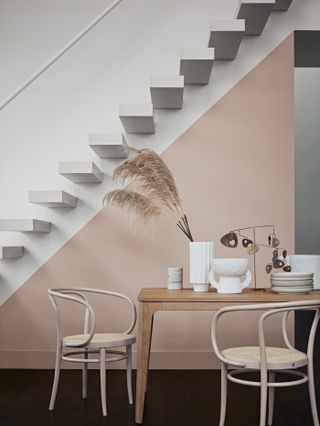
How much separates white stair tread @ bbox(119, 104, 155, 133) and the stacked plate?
177cm

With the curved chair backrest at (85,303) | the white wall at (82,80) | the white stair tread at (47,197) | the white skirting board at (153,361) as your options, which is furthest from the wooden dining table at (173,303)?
the white wall at (82,80)

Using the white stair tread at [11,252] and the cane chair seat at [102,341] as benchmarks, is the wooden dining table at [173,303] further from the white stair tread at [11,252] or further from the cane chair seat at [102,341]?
the white stair tread at [11,252]

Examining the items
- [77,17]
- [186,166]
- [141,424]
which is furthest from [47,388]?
[77,17]

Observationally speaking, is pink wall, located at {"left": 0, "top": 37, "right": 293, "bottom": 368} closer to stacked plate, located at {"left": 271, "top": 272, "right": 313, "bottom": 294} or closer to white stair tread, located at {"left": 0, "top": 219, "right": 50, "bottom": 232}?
white stair tread, located at {"left": 0, "top": 219, "right": 50, "bottom": 232}

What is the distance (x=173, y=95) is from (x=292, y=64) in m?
1.17

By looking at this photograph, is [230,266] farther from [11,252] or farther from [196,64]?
[11,252]

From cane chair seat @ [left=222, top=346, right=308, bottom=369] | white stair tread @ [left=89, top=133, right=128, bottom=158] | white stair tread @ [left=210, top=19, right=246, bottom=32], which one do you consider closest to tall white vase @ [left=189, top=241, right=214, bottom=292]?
cane chair seat @ [left=222, top=346, right=308, bottom=369]

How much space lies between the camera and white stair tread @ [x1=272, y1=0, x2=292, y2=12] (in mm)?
5332

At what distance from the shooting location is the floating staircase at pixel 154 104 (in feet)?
15.5

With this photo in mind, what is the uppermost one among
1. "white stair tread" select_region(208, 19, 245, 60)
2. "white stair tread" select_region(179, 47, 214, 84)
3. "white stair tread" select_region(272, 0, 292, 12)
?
"white stair tread" select_region(272, 0, 292, 12)

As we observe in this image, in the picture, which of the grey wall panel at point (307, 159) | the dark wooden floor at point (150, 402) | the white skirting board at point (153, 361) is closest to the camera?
the dark wooden floor at point (150, 402)

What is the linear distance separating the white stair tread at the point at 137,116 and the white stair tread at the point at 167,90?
0.16m

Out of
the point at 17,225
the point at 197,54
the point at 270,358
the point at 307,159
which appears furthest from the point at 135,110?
the point at 307,159

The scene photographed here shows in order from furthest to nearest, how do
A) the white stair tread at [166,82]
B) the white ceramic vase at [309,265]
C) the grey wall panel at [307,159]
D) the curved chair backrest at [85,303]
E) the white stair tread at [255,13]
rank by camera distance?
the grey wall panel at [307,159] < the white stair tread at [255,13] < the white stair tread at [166,82] < the white ceramic vase at [309,265] < the curved chair backrest at [85,303]
